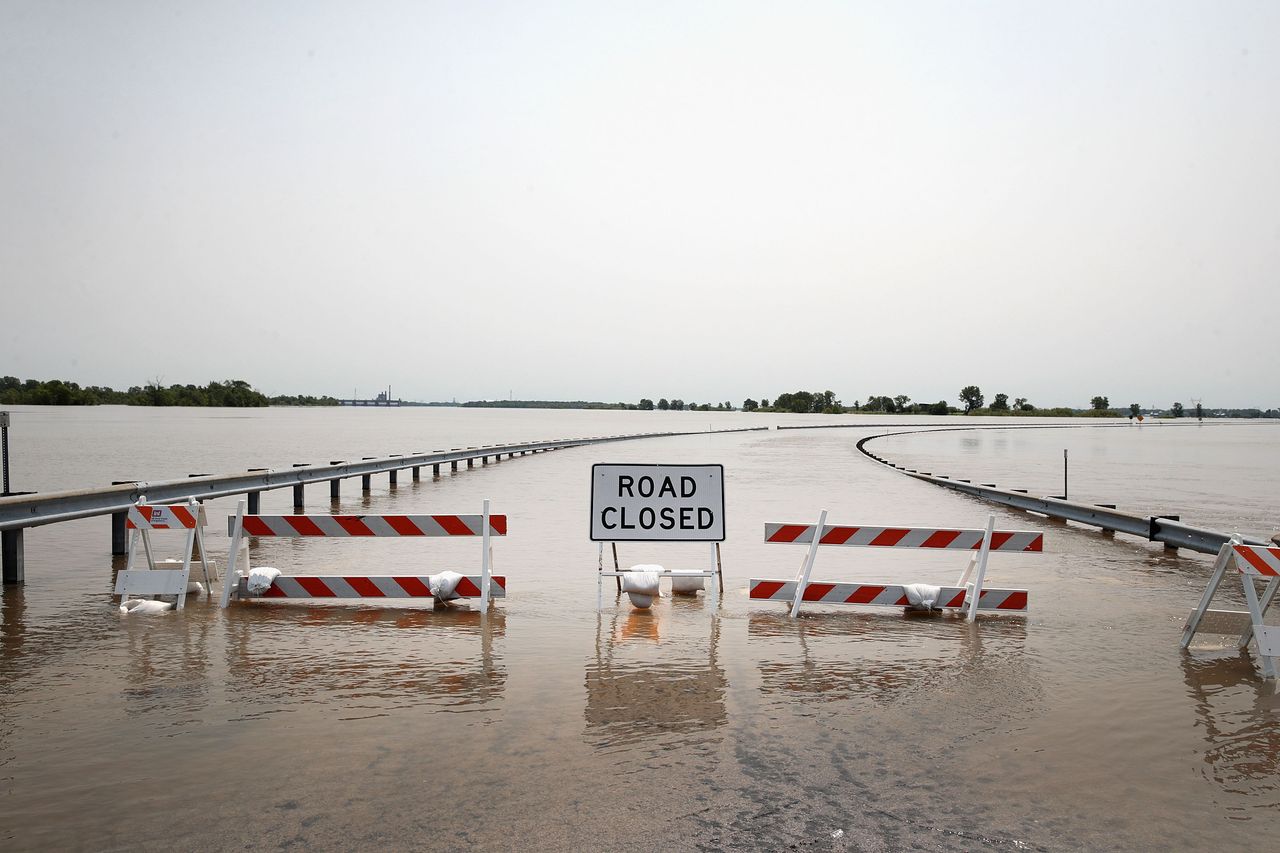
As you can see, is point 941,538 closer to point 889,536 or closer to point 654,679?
point 889,536

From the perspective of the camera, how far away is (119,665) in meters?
7.64

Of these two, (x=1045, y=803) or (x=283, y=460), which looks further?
(x=283, y=460)

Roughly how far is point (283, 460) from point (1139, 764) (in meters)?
45.8

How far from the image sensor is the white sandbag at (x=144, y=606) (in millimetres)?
9797

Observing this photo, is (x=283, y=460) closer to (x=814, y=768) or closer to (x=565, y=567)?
(x=565, y=567)

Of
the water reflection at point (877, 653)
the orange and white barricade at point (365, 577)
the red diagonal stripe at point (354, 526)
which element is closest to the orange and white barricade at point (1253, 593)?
the water reflection at point (877, 653)

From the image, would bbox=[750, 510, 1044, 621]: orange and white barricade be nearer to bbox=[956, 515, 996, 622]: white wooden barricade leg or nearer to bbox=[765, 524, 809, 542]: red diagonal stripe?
bbox=[956, 515, 996, 622]: white wooden barricade leg

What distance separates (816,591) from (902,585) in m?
0.92

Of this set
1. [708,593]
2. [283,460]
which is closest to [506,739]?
[708,593]

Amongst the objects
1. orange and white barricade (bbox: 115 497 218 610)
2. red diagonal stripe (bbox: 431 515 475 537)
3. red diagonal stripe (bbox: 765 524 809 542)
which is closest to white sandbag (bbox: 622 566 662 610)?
red diagonal stripe (bbox: 765 524 809 542)

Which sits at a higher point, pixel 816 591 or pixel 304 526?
pixel 304 526

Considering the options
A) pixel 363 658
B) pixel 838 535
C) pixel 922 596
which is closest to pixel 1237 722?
pixel 922 596

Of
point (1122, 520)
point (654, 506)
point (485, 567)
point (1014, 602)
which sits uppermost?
point (654, 506)

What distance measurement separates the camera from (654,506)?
10781 mm
